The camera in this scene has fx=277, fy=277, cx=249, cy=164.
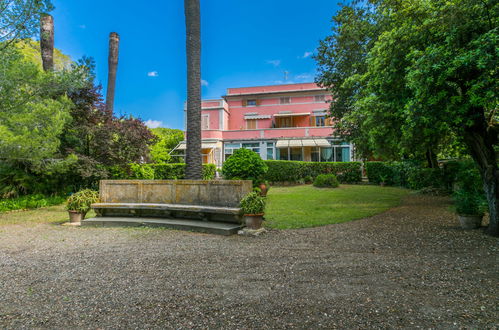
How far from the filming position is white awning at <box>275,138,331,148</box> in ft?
81.6

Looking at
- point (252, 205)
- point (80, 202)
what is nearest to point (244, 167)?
point (252, 205)

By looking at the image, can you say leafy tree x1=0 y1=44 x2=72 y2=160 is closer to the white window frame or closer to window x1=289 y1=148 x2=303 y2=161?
window x1=289 y1=148 x2=303 y2=161

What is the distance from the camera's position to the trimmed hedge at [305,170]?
20.9 m

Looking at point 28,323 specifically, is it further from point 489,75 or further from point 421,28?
point 421,28

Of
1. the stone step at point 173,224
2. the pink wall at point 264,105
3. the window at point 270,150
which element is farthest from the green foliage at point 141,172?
the pink wall at point 264,105

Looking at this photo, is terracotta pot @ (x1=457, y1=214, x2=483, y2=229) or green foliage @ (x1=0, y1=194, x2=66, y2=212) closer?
terracotta pot @ (x1=457, y1=214, x2=483, y2=229)

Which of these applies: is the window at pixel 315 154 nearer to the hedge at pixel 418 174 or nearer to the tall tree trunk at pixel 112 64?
the hedge at pixel 418 174

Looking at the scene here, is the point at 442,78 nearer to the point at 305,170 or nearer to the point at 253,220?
the point at 253,220

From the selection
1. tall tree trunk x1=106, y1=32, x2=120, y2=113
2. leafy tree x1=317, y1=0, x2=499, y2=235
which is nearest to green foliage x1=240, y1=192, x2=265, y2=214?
leafy tree x1=317, y1=0, x2=499, y2=235

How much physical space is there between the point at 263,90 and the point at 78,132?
23.6 m

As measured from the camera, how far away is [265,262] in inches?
173

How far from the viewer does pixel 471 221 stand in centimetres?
643

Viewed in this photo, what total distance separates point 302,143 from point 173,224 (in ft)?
64.7

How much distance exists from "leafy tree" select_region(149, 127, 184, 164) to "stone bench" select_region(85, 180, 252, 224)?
1247 centimetres
